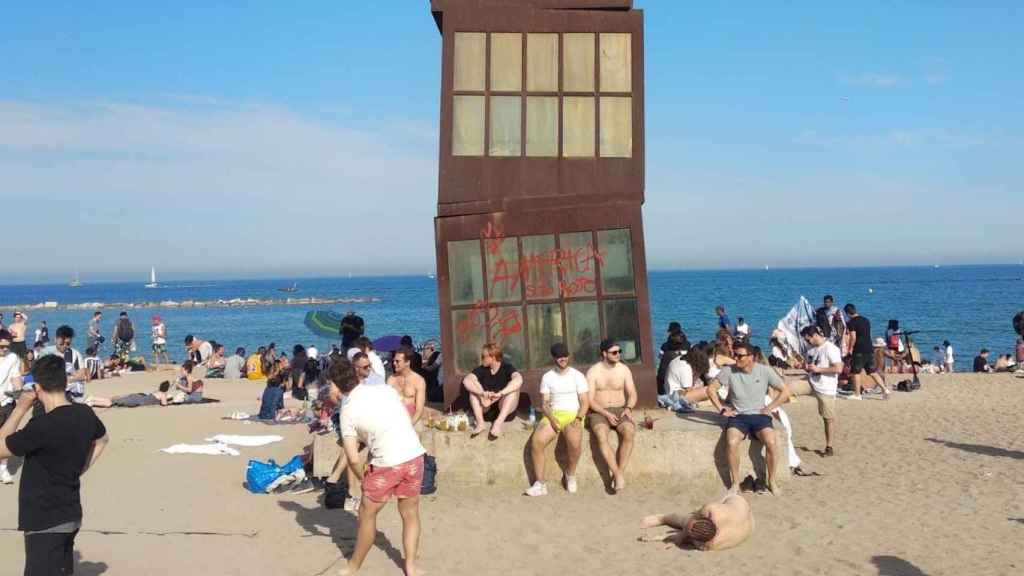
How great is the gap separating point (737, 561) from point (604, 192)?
17.8ft

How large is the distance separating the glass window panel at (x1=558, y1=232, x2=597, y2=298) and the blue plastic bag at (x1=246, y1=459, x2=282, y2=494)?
13.3 ft

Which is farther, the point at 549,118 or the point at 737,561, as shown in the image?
the point at 549,118

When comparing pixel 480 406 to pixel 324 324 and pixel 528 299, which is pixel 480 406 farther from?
pixel 324 324

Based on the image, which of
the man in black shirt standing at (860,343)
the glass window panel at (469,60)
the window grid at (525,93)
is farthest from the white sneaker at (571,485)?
the man in black shirt standing at (860,343)

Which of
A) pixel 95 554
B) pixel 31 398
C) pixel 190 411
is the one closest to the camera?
pixel 31 398

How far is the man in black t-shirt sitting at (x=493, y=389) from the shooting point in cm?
1066

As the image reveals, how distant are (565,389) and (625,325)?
214cm

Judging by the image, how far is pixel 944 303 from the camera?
276 ft

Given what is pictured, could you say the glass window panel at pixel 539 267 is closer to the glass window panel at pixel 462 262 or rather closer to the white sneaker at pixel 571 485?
the glass window panel at pixel 462 262

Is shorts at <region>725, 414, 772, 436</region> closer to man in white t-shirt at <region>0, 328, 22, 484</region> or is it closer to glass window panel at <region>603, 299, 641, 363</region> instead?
glass window panel at <region>603, 299, 641, 363</region>

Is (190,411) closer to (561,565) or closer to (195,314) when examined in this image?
(561,565)

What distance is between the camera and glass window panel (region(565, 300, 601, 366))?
1194 cm

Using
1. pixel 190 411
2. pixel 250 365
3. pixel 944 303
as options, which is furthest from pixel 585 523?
pixel 944 303

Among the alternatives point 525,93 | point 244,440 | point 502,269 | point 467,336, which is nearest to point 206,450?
point 244,440
